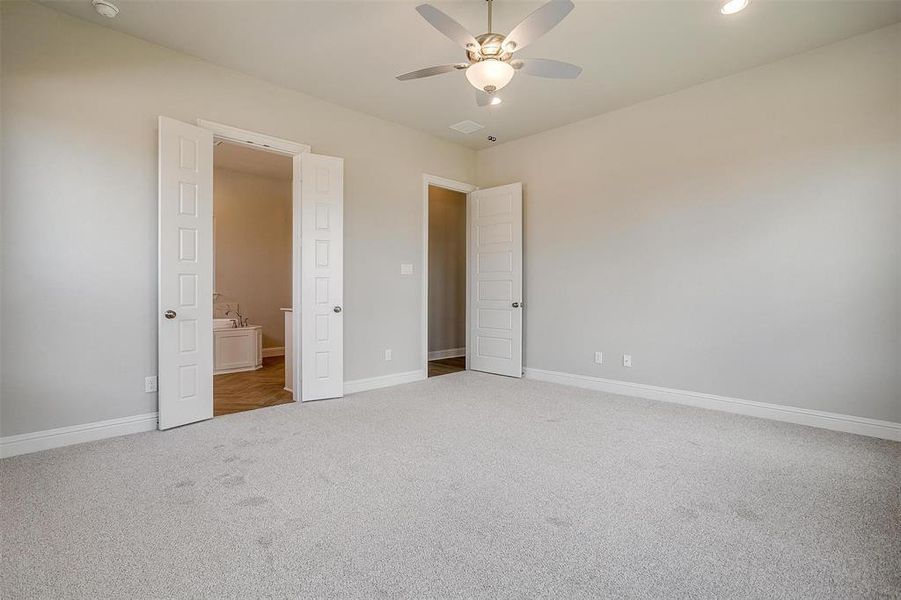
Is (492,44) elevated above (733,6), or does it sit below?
below

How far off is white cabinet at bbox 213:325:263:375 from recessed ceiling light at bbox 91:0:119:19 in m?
3.75

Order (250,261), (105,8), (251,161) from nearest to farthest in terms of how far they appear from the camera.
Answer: (105,8)
(251,161)
(250,261)

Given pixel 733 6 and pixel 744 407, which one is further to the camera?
pixel 744 407

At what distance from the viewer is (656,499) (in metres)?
2.20

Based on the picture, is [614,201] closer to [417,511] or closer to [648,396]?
[648,396]

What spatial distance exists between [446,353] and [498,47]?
5.39m

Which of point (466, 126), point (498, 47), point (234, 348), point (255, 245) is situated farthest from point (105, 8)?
point (255, 245)

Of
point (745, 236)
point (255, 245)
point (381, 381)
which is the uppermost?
point (255, 245)

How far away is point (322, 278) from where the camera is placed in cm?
421

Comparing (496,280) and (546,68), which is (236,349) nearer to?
(496,280)

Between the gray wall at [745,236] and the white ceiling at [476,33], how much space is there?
1.18 ft

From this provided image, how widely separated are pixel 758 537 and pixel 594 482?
76 cm

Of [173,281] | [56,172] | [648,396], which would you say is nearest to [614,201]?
[648,396]

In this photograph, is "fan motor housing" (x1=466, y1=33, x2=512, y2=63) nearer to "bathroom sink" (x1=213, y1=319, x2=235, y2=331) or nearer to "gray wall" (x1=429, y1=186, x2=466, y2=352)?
"gray wall" (x1=429, y1=186, x2=466, y2=352)
